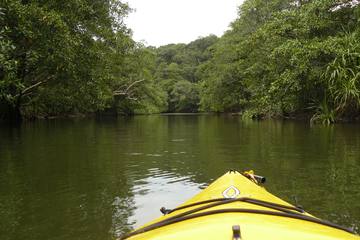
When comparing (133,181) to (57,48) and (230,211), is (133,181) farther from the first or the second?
(57,48)

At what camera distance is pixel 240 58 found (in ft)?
134

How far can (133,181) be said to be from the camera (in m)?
7.39

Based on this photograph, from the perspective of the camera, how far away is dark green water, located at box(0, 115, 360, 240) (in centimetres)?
502

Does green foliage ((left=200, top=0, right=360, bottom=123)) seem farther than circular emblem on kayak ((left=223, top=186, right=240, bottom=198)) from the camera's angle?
Yes

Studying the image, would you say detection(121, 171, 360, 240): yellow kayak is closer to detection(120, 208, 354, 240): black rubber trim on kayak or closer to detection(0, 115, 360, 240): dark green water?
detection(120, 208, 354, 240): black rubber trim on kayak

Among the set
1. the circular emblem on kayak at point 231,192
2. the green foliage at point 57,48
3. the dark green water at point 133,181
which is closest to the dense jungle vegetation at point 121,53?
the green foliage at point 57,48

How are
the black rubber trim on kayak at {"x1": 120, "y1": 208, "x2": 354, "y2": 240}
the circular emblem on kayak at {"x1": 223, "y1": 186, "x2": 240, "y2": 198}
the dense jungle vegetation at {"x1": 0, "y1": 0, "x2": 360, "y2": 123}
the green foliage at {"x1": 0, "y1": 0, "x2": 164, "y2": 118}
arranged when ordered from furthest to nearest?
1. the dense jungle vegetation at {"x1": 0, "y1": 0, "x2": 360, "y2": 123}
2. the green foliage at {"x1": 0, "y1": 0, "x2": 164, "y2": 118}
3. the circular emblem on kayak at {"x1": 223, "y1": 186, "x2": 240, "y2": 198}
4. the black rubber trim on kayak at {"x1": 120, "y1": 208, "x2": 354, "y2": 240}

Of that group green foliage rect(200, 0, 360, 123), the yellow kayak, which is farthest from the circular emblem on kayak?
green foliage rect(200, 0, 360, 123)

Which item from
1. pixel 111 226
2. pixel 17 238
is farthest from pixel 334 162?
pixel 17 238

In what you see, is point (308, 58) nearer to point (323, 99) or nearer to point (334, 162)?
point (323, 99)

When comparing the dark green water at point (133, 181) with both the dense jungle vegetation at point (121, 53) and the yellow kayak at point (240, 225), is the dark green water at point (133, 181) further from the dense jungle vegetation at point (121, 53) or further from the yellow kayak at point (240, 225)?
the dense jungle vegetation at point (121, 53)

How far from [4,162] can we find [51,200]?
4.20m

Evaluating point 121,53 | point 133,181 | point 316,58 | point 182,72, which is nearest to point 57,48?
point 133,181

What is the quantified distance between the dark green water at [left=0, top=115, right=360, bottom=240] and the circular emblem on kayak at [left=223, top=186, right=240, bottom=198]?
150cm
